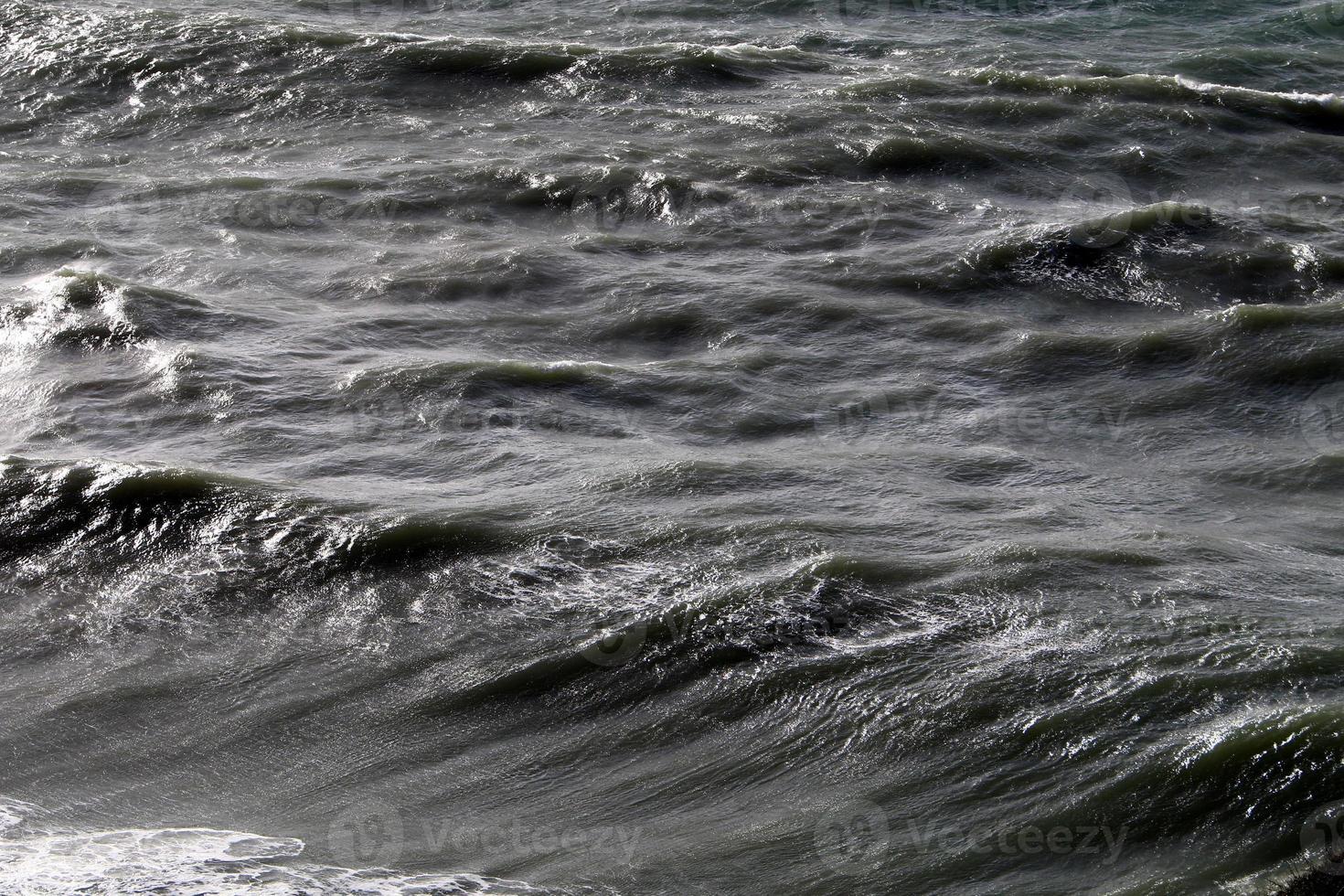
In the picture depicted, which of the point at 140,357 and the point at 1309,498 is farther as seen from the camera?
the point at 140,357

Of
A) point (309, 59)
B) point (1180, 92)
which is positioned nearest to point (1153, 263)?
point (1180, 92)

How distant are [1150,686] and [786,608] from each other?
3.72 ft

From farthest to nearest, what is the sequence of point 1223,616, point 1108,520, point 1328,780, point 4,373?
point 4,373, point 1108,520, point 1223,616, point 1328,780

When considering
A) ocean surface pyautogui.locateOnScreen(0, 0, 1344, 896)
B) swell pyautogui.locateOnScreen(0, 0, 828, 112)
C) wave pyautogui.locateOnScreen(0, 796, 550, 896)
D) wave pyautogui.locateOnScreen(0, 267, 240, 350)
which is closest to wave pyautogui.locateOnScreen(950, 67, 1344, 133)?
ocean surface pyautogui.locateOnScreen(0, 0, 1344, 896)

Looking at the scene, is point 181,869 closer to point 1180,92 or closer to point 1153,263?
point 1153,263

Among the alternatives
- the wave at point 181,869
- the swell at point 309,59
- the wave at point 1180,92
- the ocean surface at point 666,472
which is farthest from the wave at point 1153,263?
the wave at point 181,869

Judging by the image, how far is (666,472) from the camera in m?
5.57

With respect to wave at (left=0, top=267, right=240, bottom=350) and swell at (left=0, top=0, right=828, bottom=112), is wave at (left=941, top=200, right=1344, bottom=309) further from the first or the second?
wave at (left=0, top=267, right=240, bottom=350)

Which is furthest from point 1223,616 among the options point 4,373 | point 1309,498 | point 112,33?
point 112,33

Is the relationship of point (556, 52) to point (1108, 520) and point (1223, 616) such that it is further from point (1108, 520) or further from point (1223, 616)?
point (1223, 616)

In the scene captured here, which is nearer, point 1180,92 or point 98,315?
point 98,315

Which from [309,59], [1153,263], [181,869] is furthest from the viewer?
[309,59]

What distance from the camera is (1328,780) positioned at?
146 inches

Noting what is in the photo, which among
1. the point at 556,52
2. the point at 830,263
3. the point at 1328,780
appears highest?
the point at 556,52
